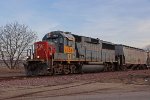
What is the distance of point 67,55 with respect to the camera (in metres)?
28.3

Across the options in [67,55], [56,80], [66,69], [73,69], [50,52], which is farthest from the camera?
[73,69]

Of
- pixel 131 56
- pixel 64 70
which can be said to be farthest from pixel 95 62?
pixel 131 56

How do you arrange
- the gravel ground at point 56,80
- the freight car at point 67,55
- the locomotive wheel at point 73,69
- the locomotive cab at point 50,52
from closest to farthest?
the gravel ground at point 56,80 < the locomotive cab at point 50,52 < the freight car at point 67,55 < the locomotive wheel at point 73,69

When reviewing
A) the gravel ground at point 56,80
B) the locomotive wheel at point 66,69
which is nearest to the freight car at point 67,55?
the locomotive wheel at point 66,69

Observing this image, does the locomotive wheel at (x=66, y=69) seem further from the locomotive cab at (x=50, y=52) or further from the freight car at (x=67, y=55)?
the locomotive cab at (x=50, y=52)

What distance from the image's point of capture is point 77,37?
31078 millimetres

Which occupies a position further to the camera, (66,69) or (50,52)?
(66,69)

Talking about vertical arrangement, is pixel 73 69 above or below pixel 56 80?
above

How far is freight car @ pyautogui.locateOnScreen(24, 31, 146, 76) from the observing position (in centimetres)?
2633

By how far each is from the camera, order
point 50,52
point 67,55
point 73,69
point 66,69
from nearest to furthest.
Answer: point 50,52 → point 66,69 → point 67,55 → point 73,69

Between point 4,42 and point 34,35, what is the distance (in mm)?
5357

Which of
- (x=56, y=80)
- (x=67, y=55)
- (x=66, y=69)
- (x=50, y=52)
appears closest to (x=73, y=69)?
(x=66, y=69)

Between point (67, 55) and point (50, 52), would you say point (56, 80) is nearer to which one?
point (50, 52)

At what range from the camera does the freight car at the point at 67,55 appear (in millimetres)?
26328
